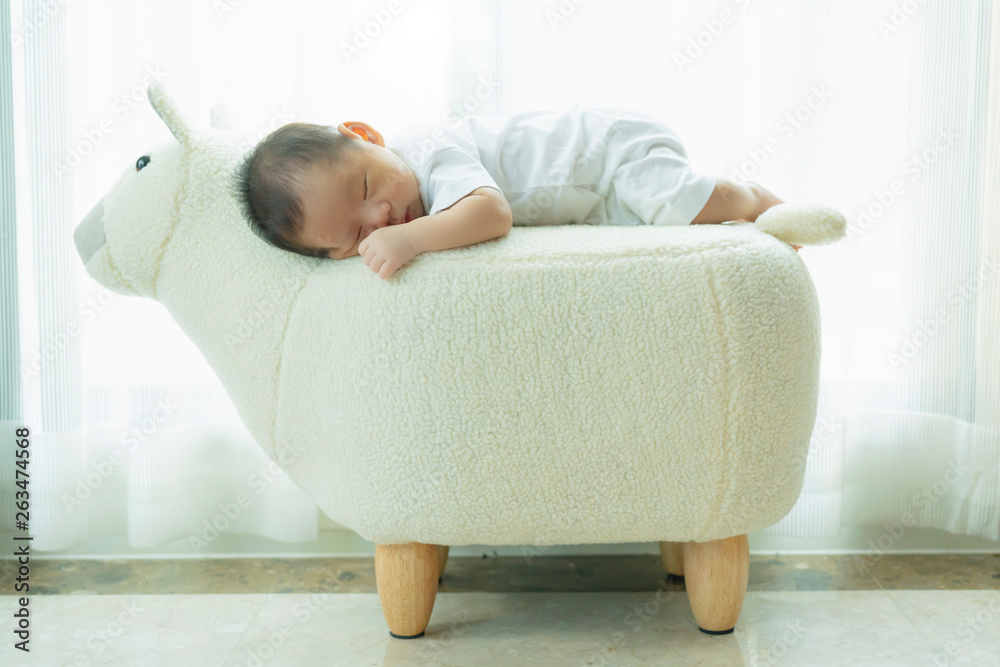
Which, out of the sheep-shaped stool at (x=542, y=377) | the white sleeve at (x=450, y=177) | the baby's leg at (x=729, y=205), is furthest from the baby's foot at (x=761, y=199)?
the white sleeve at (x=450, y=177)

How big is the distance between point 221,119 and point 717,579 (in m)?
0.81

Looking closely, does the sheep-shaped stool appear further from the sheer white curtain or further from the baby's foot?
the sheer white curtain

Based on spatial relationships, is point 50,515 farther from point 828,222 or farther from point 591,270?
point 828,222

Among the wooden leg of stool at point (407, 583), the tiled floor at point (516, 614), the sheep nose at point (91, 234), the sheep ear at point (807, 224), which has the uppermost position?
the sheep ear at point (807, 224)

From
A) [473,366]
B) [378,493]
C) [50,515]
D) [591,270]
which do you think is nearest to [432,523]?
[378,493]

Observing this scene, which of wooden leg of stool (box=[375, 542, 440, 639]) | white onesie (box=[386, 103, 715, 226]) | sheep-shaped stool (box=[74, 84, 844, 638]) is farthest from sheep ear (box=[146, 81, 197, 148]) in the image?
wooden leg of stool (box=[375, 542, 440, 639])

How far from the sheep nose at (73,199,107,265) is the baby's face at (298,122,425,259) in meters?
0.25

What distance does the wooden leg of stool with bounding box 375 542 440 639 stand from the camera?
0.85 meters

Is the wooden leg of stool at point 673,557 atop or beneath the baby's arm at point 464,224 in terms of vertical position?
beneath

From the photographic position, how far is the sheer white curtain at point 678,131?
115 cm

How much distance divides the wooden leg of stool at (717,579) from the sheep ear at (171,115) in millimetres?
733

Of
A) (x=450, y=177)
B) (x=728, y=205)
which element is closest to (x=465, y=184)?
(x=450, y=177)

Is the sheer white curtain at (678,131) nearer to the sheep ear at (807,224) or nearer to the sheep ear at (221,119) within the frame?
the sheep ear at (221,119)

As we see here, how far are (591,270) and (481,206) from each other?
0.13 meters
